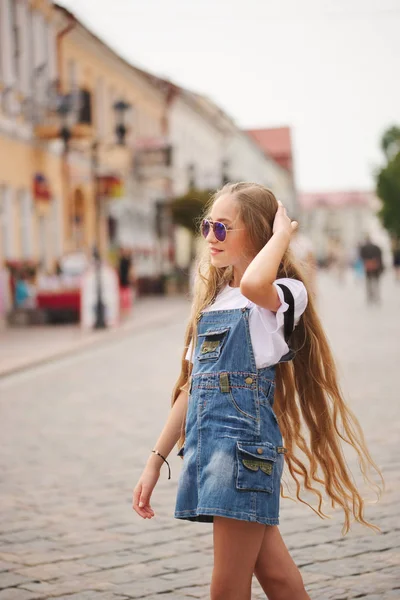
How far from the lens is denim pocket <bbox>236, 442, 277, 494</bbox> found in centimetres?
304

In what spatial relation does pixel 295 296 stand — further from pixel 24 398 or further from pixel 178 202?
pixel 178 202

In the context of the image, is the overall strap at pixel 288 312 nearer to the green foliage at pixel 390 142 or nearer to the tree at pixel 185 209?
the tree at pixel 185 209

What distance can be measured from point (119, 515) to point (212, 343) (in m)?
2.99

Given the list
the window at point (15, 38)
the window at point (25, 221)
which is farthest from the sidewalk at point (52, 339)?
the window at point (15, 38)

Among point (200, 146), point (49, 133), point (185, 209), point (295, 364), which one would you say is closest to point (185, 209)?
point (185, 209)

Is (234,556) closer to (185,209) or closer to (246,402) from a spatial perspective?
(246,402)

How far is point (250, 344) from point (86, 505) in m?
3.33

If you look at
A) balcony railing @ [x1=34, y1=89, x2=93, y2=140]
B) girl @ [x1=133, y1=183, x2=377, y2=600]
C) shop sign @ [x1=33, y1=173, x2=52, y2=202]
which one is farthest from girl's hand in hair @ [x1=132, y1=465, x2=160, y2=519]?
shop sign @ [x1=33, y1=173, x2=52, y2=202]

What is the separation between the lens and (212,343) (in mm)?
3186

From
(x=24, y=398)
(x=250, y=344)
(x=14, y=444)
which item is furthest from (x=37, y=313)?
(x=250, y=344)

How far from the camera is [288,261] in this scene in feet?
11.1

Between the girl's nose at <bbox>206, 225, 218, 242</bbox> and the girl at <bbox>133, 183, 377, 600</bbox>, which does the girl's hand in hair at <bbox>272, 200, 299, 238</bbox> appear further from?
the girl's nose at <bbox>206, 225, 218, 242</bbox>

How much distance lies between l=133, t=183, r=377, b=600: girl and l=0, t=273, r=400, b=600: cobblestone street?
49.0 inches

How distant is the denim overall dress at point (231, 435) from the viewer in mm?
3037
